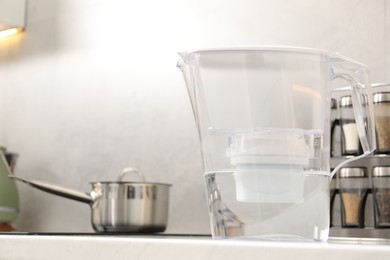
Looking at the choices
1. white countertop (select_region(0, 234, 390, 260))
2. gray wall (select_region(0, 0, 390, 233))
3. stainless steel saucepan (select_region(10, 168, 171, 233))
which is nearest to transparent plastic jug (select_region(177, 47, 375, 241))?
white countertop (select_region(0, 234, 390, 260))

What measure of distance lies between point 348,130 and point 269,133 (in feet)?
1.14

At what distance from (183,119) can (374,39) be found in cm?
48

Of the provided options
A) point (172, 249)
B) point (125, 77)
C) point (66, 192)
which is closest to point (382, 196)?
point (172, 249)

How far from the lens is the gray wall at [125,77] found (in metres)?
1.48

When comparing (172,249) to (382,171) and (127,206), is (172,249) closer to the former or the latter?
(382,171)

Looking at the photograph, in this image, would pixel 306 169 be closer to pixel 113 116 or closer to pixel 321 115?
pixel 321 115

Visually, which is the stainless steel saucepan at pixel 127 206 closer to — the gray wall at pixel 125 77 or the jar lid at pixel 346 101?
the gray wall at pixel 125 77

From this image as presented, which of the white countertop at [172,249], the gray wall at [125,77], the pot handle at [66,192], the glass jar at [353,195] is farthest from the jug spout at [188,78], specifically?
the pot handle at [66,192]

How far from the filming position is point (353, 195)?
1224mm

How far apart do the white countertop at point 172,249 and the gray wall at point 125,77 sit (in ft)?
2.26

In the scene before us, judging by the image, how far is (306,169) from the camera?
37.0 inches

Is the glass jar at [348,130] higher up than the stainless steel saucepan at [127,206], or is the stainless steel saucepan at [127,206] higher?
the glass jar at [348,130]

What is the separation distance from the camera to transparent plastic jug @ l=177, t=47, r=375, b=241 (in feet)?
3.01

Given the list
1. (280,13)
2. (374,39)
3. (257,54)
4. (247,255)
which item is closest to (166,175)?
(280,13)
